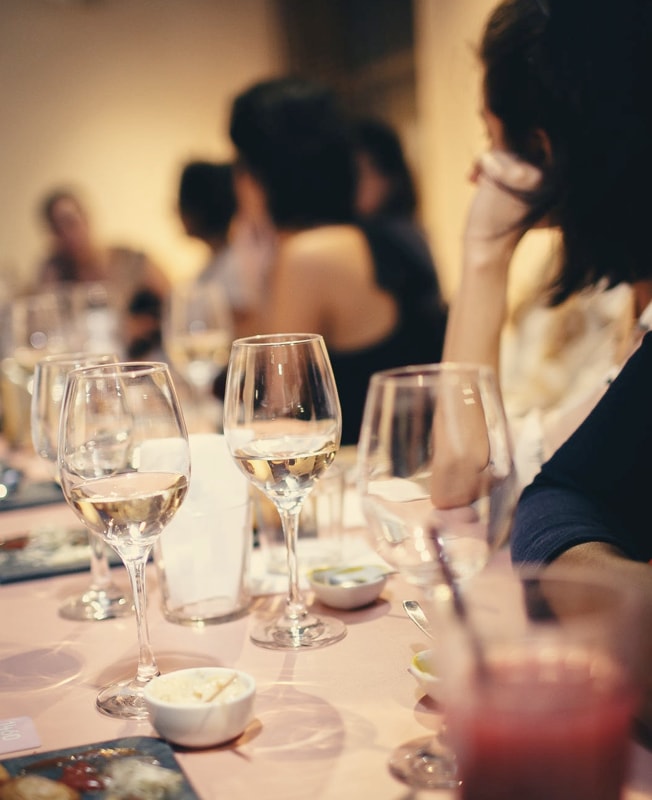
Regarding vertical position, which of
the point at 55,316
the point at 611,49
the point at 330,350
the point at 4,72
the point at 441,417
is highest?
the point at 4,72

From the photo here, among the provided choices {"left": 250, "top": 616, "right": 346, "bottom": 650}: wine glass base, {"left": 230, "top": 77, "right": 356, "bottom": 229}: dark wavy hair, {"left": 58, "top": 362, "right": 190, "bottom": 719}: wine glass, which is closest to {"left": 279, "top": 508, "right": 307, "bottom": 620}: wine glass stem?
{"left": 250, "top": 616, "right": 346, "bottom": 650}: wine glass base

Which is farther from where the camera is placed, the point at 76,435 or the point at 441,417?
the point at 76,435

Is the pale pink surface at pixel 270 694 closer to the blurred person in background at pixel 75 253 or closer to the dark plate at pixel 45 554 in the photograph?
the dark plate at pixel 45 554

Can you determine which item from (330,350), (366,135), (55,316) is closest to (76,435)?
(55,316)

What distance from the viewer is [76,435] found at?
87cm

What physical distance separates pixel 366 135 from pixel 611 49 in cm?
288

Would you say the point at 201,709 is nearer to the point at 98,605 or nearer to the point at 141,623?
the point at 141,623

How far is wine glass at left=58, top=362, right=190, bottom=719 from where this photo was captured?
2.77 feet

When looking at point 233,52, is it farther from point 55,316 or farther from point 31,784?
point 31,784

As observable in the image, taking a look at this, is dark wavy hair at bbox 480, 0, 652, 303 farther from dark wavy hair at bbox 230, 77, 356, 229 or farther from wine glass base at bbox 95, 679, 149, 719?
dark wavy hair at bbox 230, 77, 356, 229

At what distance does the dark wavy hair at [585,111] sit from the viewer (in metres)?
1.29

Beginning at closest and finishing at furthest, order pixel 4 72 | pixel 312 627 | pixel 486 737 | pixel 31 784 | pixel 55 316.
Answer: pixel 486 737
pixel 31 784
pixel 312 627
pixel 55 316
pixel 4 72

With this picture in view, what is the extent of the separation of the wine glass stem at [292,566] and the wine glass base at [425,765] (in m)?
0.29

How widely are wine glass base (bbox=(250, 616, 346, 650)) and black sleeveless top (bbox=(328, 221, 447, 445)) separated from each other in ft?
4.78
